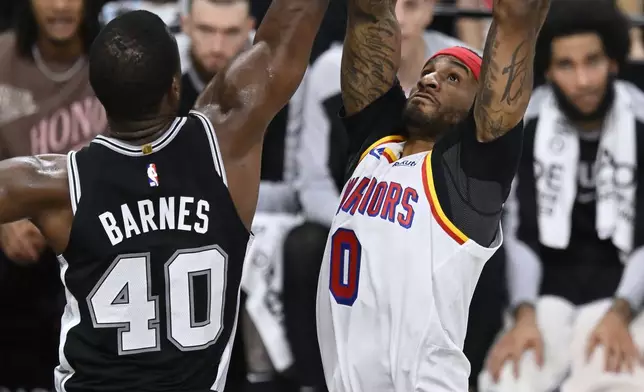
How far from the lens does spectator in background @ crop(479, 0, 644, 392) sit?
4.64 metres

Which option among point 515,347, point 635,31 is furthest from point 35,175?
point 635,31

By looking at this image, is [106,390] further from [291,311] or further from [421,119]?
[291,311]

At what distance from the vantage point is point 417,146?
11.0 feet

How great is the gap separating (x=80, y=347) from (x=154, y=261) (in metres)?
0.29

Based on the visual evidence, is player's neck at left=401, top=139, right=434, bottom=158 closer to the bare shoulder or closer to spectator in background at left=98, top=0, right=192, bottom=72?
the bare shoulder

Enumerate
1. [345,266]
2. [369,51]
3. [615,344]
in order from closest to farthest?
[345,266], [369,51], [615,344]

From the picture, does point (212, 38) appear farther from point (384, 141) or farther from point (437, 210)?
point (437, 210)

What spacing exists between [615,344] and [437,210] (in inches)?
69.6

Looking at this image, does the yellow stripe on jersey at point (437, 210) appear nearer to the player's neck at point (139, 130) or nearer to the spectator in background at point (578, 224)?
the player's neck at point (139, 130)

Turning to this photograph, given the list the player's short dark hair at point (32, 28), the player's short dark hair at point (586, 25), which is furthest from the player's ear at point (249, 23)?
the player's short dark hair at point (586, 25)

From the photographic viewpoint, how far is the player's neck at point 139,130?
9.87 feet

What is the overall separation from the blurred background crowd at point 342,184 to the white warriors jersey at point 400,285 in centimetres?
137

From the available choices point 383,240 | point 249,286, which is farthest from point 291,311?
point 383,240

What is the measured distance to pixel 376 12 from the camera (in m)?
3.36
